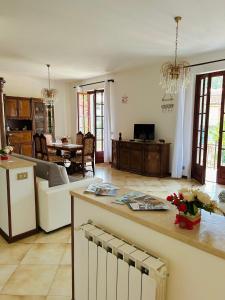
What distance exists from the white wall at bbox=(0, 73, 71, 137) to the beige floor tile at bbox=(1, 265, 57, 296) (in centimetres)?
628

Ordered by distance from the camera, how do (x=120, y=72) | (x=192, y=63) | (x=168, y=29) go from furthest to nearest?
(x=120, y=72) → (x=192, y=63) → (x=168, y=29)

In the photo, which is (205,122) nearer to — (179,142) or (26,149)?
(179,142)

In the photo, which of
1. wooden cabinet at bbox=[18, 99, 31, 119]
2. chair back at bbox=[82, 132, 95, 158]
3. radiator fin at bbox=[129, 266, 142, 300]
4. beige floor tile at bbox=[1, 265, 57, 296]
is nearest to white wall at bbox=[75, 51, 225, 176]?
chair back at bbox=[82, 132, 95, 158]

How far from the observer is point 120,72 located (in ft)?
21.6

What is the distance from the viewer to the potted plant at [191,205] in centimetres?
108

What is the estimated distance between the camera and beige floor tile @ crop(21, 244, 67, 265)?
2266 mm

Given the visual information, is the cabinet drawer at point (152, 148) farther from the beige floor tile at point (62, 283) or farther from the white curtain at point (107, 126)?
the beige floor tile at point (62, 283)

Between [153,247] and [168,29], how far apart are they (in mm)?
3340

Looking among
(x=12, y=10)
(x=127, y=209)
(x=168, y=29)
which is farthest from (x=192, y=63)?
(x=127, y=209)

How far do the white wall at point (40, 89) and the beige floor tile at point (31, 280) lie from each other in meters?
6.28

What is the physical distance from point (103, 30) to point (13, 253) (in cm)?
335

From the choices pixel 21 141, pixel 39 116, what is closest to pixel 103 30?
pixel 39 116

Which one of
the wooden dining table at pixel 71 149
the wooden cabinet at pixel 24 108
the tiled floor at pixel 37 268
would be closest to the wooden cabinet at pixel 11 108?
the wooden cabinet at pixel 24 108

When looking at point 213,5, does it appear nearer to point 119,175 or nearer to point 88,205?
point 88,205
